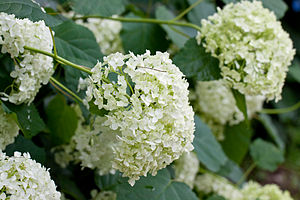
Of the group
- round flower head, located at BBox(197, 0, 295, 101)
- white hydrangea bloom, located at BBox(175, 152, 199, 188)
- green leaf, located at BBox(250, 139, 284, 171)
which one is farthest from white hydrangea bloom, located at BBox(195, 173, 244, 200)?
round flower head, located at BBox(197, 0, 295, 101)

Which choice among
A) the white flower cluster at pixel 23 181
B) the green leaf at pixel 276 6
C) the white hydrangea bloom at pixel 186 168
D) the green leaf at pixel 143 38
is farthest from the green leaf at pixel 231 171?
the white flower cluster at pixel 23 181

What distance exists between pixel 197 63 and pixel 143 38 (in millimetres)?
557

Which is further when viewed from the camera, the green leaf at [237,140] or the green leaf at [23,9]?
the green leaf at [237,140]

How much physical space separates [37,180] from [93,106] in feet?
0.73

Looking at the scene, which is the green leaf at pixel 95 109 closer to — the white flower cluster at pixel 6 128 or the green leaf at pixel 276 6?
the white flower cluster at pixel 6 128

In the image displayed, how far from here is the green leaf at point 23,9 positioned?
1004 mm

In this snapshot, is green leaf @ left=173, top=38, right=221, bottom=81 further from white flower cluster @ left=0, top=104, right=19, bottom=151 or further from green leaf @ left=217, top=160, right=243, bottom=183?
green leaf @ left=217, top=160, right=243, bottom=183

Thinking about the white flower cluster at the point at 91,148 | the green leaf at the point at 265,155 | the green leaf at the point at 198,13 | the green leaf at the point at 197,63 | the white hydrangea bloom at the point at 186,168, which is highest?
the green leaf at the point at 198,13

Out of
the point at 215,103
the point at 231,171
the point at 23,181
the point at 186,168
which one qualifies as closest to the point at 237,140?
the point at 231,171

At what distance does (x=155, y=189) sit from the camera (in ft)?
4.19

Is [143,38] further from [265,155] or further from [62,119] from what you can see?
[265,155]

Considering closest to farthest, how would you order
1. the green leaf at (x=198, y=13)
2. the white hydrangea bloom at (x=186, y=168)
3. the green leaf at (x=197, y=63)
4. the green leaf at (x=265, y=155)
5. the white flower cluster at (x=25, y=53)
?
1. the white flower cluster at (x=25, y=53)
2. the green leaf at (x=197, y=63)
3. the white hydrangea bloom at (x=186, y=168)
4. the green leaf at (x=198, y=13)
5. the green leaf at (x=265, y=155)

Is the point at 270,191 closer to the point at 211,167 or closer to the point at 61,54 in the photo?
the point at 211,167

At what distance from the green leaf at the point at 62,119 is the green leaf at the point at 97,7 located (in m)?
0.33
